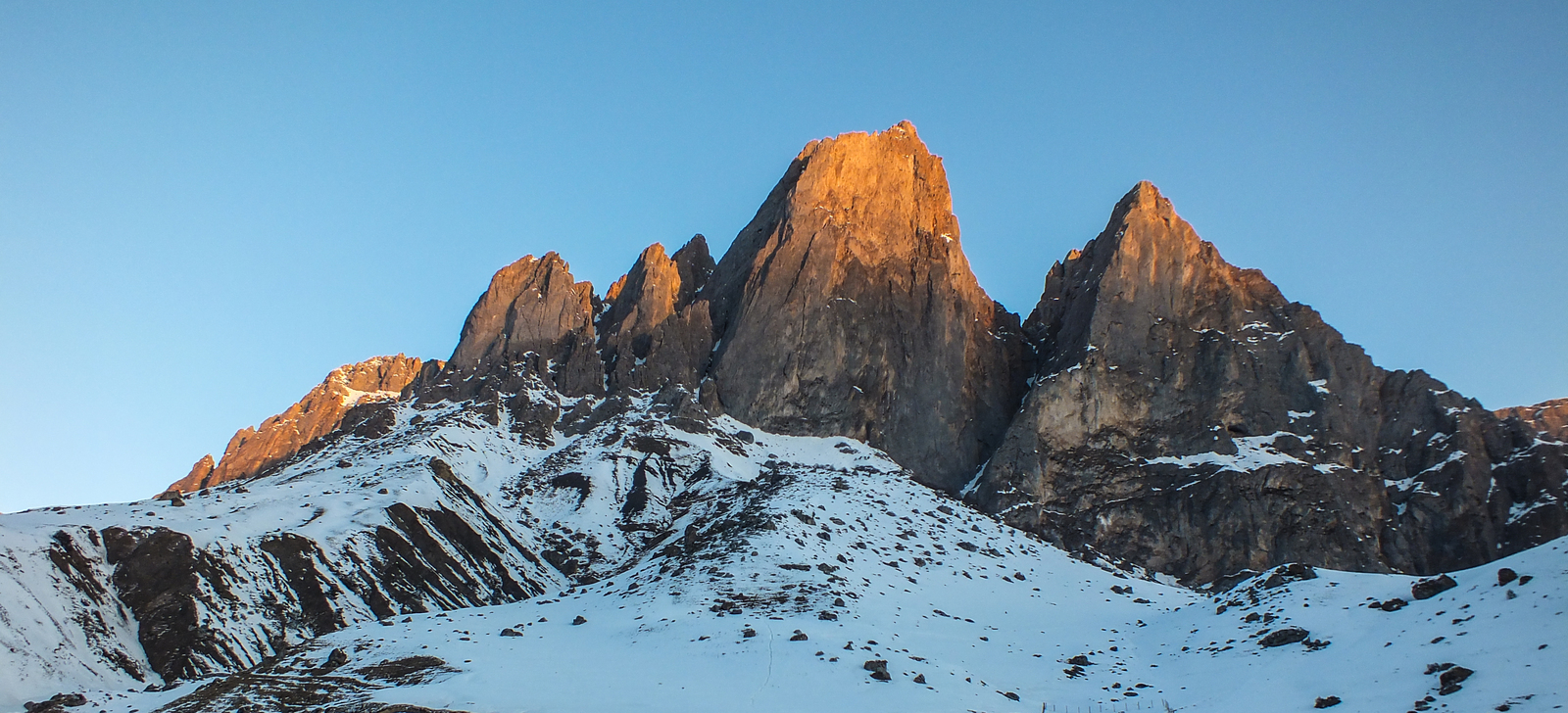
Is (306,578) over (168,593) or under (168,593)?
over

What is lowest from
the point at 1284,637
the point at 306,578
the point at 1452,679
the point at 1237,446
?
the point at 1452,679

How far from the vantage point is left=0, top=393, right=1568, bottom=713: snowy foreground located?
3134cm

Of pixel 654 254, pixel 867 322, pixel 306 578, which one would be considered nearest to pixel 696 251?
pixel 654 254

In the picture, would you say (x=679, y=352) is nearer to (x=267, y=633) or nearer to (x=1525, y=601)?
(x=267, y=633)

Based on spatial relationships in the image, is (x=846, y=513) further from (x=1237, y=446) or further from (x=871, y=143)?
(x=871, y=143)

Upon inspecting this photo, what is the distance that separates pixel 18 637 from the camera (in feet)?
133

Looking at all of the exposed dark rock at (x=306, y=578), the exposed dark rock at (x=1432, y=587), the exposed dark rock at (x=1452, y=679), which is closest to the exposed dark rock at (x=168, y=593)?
the exposed dark rock at (x=306, y=578)

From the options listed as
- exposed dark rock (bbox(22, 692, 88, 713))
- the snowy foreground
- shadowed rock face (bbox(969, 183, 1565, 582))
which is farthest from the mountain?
exposed dark rock (bbox(22, 692, 88, 713))

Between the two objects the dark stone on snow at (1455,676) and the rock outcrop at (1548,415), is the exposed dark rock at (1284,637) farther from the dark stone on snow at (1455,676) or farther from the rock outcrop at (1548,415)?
the rock outcrop at (1548,415)

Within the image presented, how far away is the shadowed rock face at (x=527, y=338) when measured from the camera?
105312 millimetres

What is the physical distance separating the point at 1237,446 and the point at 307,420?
12618cm

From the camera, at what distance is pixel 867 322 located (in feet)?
377

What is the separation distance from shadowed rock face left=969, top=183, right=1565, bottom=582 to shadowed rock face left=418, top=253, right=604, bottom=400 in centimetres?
4543

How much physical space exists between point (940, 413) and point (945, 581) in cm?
4844
